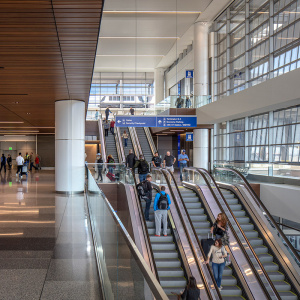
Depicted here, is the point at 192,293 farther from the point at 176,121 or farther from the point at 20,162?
the point at 20,162

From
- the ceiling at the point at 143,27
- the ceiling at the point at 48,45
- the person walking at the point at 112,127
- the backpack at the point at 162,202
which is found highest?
the ceiling at the point at 143,27

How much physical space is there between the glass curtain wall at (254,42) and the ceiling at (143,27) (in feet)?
8.95

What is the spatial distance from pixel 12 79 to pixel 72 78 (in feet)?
6.04

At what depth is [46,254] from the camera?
6988 millimetres

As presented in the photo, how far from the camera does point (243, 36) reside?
28.1m

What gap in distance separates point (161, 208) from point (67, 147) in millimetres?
5901

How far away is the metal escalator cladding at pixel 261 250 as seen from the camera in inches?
500

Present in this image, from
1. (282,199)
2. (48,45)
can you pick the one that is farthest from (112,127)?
(48,45)

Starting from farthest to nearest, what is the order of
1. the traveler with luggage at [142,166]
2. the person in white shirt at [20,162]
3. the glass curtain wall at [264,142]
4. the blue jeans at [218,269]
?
the person in white shirt at [20,162] < the glass curtain wall at [264,142] < the traveler with luggage at [142,166] < the blue jeans at [218,269]

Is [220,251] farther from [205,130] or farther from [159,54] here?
[159,54]

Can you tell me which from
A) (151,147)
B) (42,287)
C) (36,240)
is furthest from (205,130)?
(42,287)

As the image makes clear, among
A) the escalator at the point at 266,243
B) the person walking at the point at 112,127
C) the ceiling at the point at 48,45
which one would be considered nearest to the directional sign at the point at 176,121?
the escalator at the point at 266,243

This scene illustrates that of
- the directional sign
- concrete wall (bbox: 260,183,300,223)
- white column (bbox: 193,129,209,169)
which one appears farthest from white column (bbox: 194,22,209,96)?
concrete wall (bbox: 260,183,300,223)

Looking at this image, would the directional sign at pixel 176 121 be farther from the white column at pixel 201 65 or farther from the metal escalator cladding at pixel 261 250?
the metal escalator cladding at pixel 261 250
